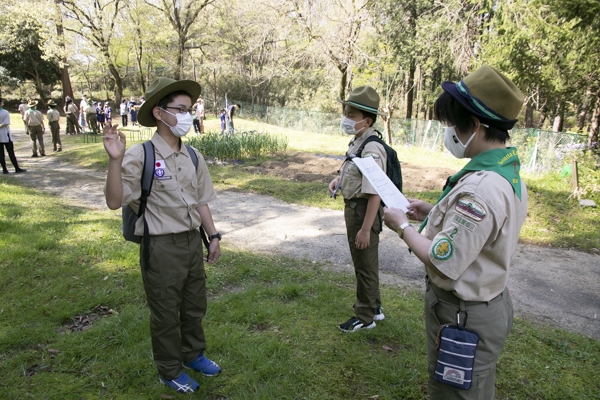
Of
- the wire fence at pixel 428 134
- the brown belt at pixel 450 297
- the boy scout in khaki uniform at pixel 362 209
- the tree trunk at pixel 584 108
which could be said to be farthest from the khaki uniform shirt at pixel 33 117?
the tree trunk at pixel 584 108

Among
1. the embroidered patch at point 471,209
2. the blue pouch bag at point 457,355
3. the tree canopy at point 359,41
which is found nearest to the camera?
the embroidered patch at point 471,209

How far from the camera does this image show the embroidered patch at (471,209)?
1.57m

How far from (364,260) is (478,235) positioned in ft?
6.26

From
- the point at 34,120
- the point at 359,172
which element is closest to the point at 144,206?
the point at 359,172

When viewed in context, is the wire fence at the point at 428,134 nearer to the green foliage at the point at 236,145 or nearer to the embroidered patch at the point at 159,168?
the green foliage at the point at 236,145

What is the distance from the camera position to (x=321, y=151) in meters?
16.5

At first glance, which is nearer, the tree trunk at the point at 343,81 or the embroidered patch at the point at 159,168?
the embroidered patch at the point at 159,168

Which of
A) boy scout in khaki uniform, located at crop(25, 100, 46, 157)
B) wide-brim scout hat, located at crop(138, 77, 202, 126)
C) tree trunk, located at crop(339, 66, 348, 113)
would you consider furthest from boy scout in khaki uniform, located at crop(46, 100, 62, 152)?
wide-brim scout hat, located at crop(138, 77, 202, 126)

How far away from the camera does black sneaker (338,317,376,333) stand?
3562mm

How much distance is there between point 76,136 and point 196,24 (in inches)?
603

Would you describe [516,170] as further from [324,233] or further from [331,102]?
[331,102]

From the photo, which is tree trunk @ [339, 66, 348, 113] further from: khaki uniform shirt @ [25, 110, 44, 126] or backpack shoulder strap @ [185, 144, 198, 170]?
backpack shoulder strap @ [185, 144, 198, 170]

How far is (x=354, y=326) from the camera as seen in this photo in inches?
141

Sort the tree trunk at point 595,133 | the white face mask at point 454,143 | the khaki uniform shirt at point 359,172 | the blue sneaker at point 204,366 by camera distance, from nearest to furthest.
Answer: the white face mask at point 454,143 < the blue sneaker at point 204,366 < the khaki uniform shirt at point 359,172 < the tree trunk at point 595,133
